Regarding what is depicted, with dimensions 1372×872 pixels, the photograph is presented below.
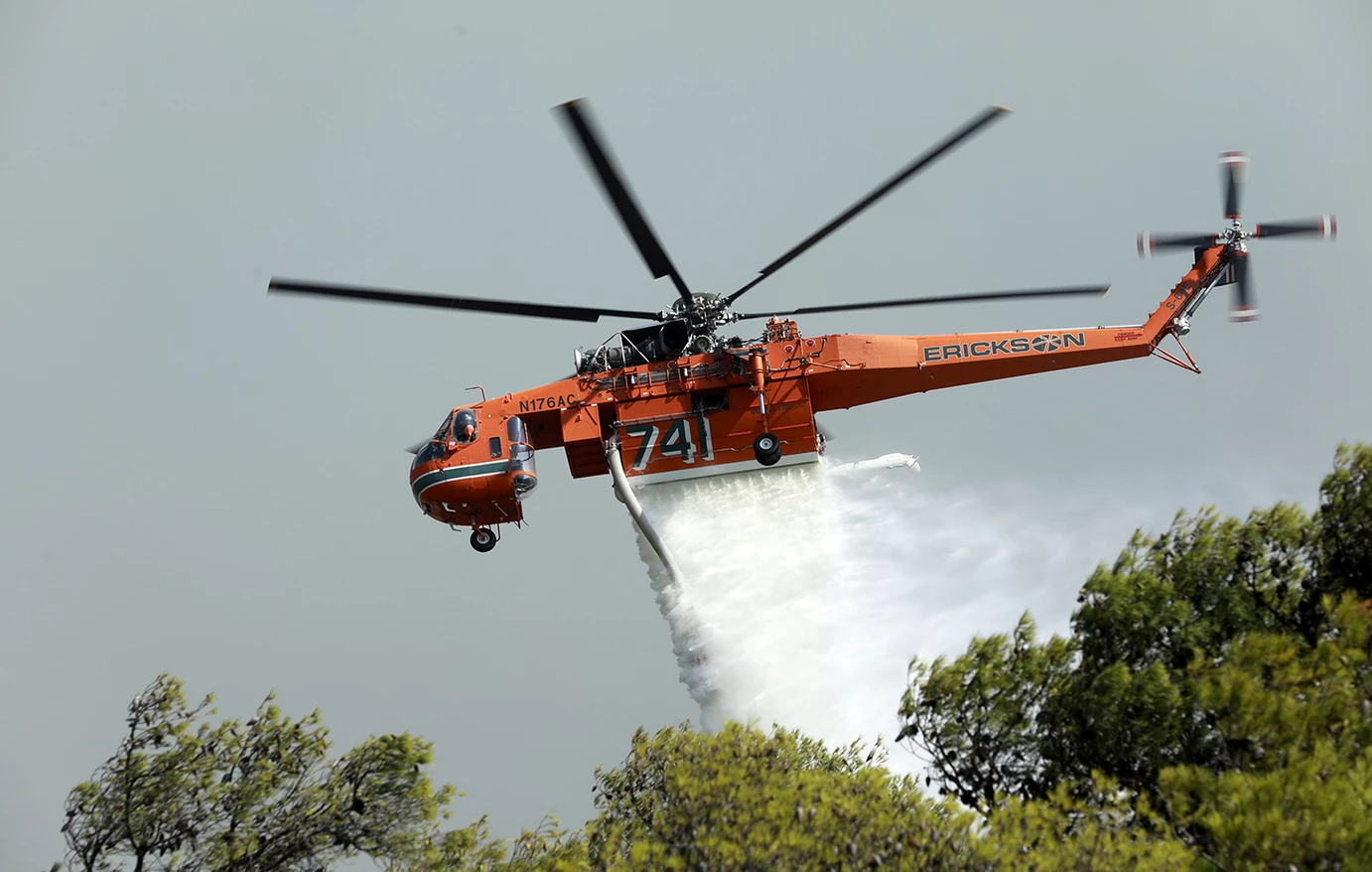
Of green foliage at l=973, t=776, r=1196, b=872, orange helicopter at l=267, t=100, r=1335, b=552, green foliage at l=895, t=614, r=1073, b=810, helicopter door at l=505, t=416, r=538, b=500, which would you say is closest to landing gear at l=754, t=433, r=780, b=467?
orange helicopter at l=267, t=100, r=1335, b=552

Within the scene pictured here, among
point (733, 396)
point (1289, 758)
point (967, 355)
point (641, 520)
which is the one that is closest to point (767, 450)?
point (733, 396)

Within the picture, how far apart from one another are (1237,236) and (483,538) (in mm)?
13583

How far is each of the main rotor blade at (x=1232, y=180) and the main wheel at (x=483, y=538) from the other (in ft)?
44.5

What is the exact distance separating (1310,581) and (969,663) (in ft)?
14.9

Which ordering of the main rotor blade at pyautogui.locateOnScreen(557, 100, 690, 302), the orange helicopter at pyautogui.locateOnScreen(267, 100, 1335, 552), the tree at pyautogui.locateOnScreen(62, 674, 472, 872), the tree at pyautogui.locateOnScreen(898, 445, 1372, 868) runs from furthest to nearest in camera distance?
the orange helicopter at pyautogui.locateOnScreen(267, 100, 1335, 552)
the tree at pyautogui.locateOnScreen(62, 674, 472, 872)
the main rotor blade at pyautogui.locateOnScreen(557, 100, 690, 302)
the tree at pyautogui.locateOnScreen(898, 445, 1372, 868)

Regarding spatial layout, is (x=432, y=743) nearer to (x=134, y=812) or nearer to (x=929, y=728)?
(x=134, y=812)

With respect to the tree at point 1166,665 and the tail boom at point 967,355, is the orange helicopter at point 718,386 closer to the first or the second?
the tail boom at point 967,355

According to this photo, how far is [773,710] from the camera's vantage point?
21281 mm

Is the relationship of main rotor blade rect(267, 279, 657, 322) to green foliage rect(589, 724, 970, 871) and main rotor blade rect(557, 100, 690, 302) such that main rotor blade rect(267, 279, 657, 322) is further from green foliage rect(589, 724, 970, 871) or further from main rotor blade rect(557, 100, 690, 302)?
green foliage rect(589, 724, 970, 871)

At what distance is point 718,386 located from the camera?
22625 millimetres

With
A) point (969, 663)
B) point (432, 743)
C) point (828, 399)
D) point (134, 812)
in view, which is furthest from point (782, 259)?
point (134, 812)

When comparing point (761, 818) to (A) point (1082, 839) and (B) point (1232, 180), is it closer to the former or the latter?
(A) point (1082, 839)

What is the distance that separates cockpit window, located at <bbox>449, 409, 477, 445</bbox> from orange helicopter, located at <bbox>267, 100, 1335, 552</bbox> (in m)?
0.02

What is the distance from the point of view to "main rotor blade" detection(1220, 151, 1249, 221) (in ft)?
78.4
